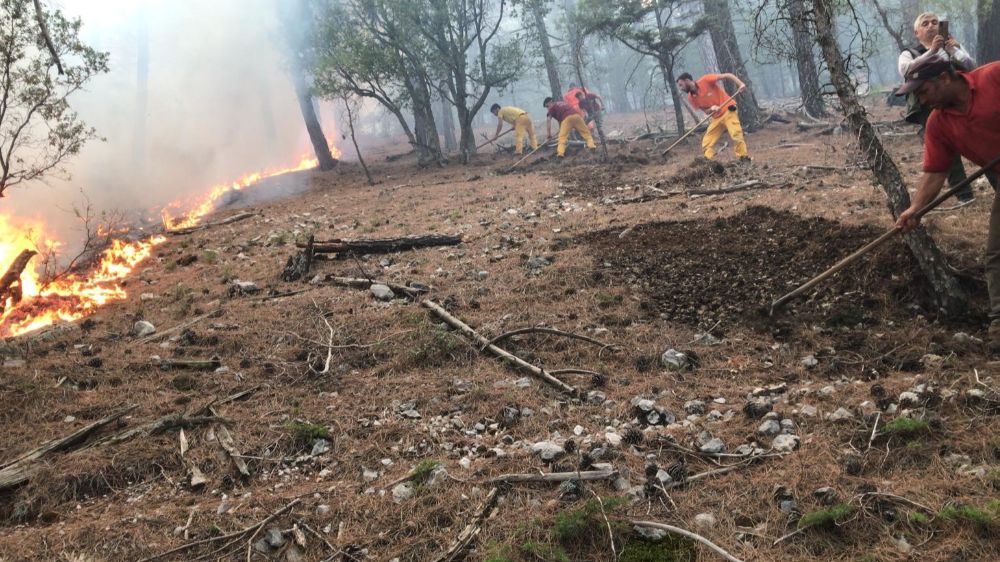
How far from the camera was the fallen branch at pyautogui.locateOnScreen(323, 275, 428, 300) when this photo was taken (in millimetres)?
5871

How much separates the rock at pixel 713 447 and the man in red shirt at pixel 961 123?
1911mm

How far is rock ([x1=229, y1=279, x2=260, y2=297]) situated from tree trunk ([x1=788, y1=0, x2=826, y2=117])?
229 inches

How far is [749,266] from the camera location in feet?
17.5

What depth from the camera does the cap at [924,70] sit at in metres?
3.21

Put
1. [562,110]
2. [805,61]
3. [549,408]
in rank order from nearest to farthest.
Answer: [549,408] → [805,61] → [562,110]

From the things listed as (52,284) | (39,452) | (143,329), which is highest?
(52,284)

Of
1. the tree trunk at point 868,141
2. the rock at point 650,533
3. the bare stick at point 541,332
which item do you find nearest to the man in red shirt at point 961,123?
the tree trunk at point 868,141

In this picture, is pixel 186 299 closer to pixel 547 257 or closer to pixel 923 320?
pixel 547 257

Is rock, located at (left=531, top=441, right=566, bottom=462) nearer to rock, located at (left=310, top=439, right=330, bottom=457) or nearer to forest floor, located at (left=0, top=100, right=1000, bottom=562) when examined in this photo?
forest floor, located at (left=0, top=100, right=1000, bottom=562)

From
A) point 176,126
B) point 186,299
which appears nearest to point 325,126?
point 176,126

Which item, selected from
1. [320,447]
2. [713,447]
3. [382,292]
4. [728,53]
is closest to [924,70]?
[713,447]

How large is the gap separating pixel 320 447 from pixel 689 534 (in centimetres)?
210

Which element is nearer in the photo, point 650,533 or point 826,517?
point 826,517

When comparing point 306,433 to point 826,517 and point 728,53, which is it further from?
point 728,53
